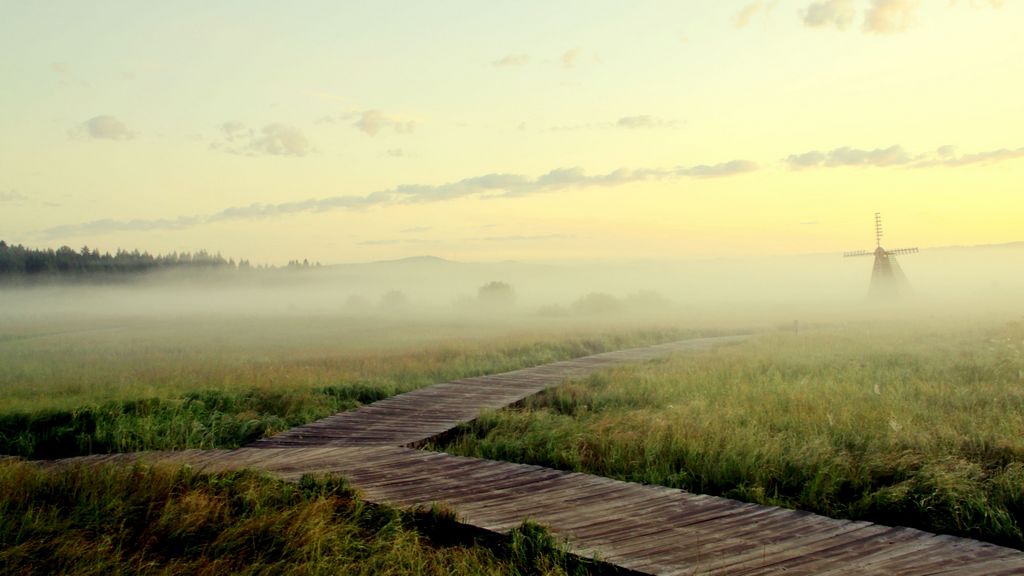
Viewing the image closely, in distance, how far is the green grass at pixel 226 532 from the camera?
15.8ft

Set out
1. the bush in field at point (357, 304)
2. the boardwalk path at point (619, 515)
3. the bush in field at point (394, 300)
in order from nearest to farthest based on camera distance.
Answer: the boardwalk path at point (619, 515)
the bush in field at point (357, 304)
the bush in field at point (394, 300)

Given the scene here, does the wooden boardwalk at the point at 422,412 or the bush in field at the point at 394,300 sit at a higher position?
the wooden boardwalk at the point at 422,412

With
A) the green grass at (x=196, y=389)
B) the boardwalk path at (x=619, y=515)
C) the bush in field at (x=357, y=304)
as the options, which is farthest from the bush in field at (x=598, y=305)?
the boardwalk path at (x=619, y=515)

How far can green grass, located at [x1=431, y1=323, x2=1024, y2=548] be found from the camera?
6691 mm

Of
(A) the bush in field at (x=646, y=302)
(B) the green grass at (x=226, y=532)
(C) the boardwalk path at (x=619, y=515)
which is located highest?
(B) the green grass at (x=226, y=532)

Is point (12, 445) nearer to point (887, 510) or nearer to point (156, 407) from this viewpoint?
→ point (156, 407)

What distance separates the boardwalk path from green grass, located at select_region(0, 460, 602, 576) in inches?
12.0

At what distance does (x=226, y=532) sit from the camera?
5.30m

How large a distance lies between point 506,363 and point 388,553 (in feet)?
48.4

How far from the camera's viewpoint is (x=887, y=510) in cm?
664

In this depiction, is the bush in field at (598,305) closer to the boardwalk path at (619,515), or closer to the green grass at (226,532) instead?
the boardwalk path at (619,515)

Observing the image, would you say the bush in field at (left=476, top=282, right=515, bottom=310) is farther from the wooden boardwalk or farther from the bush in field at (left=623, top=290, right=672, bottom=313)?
the wooden boardwalk

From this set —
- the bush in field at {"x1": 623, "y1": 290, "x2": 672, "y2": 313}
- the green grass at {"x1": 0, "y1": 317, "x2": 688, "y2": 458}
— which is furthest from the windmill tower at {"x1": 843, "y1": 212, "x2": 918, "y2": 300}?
the green grass at {"x1": 0, "y1": 317, "x2": 688, "y2": 458}

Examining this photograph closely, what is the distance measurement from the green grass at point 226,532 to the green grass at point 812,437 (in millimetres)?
2775
